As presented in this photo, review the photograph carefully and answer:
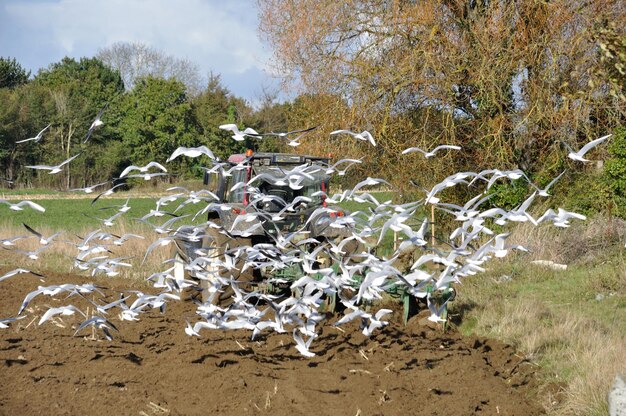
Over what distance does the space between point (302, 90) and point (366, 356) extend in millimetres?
13338

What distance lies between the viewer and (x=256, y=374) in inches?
260

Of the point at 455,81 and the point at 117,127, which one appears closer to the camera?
the point at 455,81

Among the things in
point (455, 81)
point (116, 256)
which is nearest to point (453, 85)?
point (455, 81)

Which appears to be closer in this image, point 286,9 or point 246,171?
point 246,171

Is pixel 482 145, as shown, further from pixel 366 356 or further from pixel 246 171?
pixel 366 356

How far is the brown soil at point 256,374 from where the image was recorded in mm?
5863

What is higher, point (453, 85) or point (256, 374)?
point (453, 85)

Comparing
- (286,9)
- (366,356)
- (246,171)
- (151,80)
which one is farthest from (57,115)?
(366,356)

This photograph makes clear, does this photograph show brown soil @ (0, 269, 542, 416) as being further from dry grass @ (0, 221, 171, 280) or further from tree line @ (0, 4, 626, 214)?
tree line @ (0, 4, 626, 214)

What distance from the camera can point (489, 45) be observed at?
17781 mm

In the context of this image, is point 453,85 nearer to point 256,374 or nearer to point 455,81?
point 455,81

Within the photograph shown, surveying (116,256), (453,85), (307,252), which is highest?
(453,85)

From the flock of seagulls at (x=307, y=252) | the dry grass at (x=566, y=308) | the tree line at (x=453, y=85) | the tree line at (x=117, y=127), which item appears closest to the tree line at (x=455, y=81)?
the tree line at (x=453, y=85)

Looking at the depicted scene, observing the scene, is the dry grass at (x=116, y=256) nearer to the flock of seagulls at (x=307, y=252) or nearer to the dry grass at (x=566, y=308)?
the flock of seagulls at (x=307, y=252)
